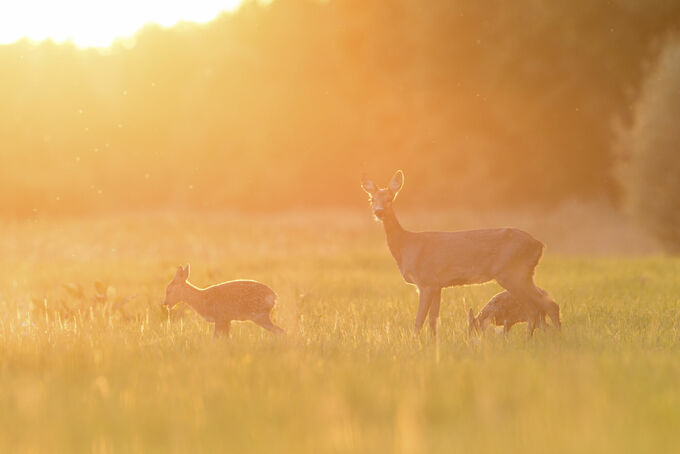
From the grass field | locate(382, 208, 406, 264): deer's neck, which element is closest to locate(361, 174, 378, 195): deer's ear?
locate(382, 208, 406, 264): deer's neck

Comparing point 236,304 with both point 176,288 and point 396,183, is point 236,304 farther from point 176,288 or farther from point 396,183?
point 396,183

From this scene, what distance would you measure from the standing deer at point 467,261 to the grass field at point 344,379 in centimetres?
52

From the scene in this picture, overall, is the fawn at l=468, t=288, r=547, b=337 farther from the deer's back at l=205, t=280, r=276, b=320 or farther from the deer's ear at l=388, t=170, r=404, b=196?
the deer's back at l=205, t=280, r=276, b=320

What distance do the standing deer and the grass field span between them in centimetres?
52

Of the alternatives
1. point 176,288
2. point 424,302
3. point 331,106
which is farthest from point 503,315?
point 331,106

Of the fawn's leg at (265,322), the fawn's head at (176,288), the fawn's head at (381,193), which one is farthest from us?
the fawn's head at (381,193)

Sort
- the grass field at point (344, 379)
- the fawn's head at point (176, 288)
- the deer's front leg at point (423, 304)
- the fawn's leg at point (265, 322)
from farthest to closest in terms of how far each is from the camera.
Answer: the fawn's head at point (176, 288), the deer's front leg at point (423, 304), the fawn's leg at point (265, 322), the grass field at point (344, 379)

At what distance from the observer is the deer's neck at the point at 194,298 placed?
1099 cm

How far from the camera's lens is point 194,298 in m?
11.1

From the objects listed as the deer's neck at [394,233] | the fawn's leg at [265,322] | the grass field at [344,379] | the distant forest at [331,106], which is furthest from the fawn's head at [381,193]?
the distant forest at [331,106]

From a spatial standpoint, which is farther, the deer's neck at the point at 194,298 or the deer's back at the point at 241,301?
the deer's neck at the point at 194,298

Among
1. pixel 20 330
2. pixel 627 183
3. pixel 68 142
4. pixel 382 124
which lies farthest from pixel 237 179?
pixel 20 330

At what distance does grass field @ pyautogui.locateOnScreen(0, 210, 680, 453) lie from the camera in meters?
5.52

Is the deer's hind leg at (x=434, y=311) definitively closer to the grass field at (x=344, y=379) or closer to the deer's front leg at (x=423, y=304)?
the deer's front leg at (x=423, y=304)
